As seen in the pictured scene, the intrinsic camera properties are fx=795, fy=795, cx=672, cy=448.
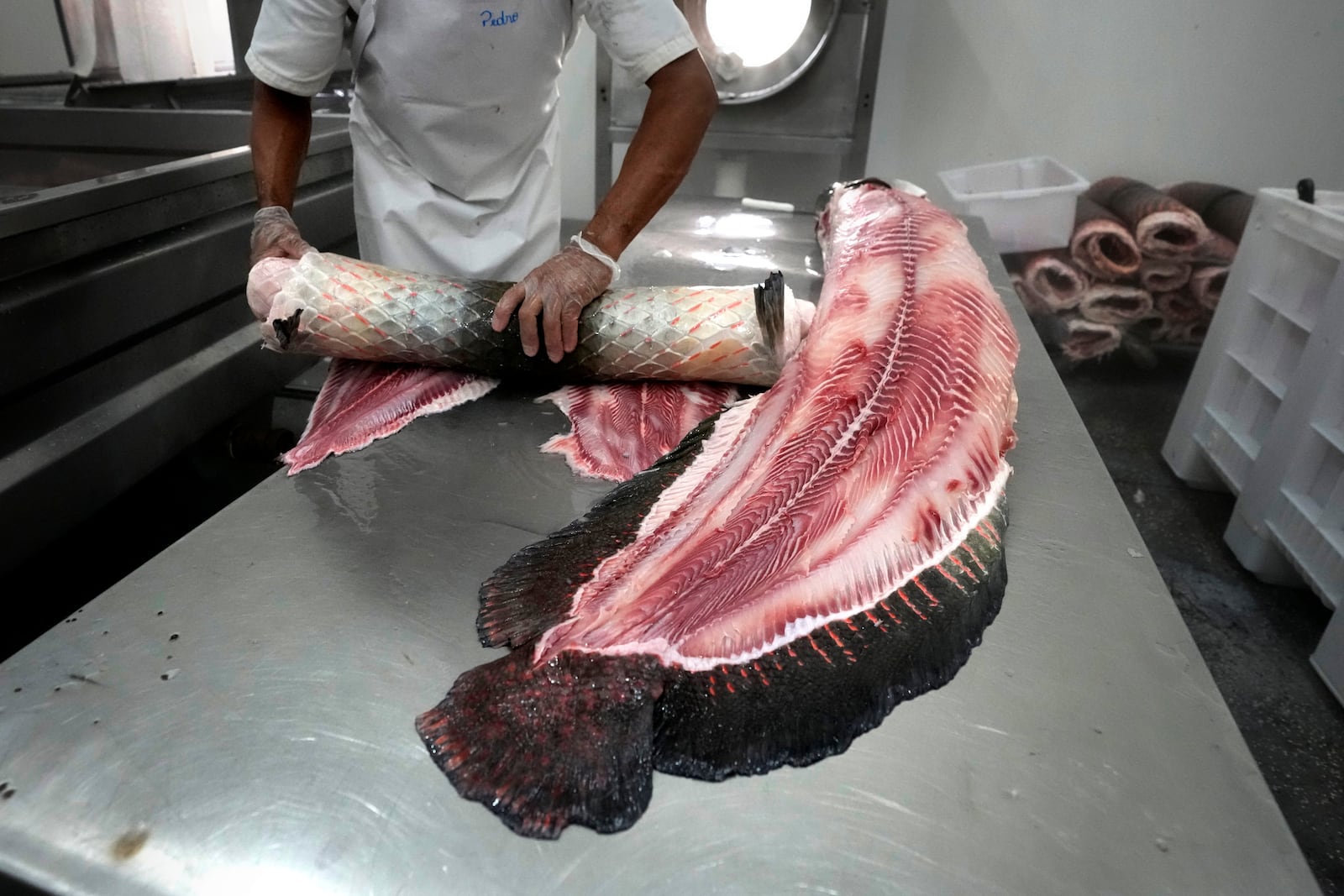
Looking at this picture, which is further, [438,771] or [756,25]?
[756,25]

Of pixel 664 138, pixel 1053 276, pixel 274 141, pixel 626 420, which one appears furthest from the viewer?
pixel 1053 276

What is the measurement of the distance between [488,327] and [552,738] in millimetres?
985

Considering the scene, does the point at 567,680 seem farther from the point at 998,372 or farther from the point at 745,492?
the point at 998,372

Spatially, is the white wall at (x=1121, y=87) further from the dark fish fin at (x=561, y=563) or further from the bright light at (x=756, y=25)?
the dark fish fin at (x=561, y=563)

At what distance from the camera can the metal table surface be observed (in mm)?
763

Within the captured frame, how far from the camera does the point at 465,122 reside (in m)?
2.09

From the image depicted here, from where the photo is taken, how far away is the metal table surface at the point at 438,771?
0.76m

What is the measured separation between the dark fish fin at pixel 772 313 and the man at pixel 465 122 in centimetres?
36

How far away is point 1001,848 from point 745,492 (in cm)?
61

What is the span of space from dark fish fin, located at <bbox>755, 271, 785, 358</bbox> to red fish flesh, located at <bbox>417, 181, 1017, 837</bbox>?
7cm

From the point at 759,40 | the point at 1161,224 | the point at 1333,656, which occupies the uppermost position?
the point at 759,40

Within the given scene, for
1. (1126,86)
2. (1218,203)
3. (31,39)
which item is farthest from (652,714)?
(1126,86)

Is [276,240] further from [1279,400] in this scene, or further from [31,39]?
[1279,400]

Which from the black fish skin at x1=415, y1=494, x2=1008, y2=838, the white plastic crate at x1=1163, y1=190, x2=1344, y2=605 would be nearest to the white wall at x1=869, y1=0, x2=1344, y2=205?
the white plastic crate at x1=1163, y1=190, x2=1344, y2=605
